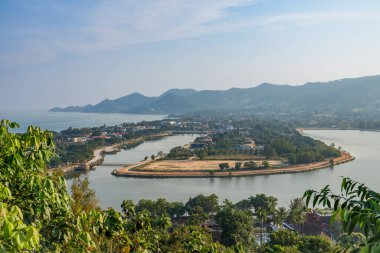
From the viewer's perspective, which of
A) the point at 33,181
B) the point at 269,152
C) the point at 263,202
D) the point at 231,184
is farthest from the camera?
the point at 269,152

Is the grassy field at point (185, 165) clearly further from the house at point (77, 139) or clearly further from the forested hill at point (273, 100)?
the forested hill at point (273, 100)

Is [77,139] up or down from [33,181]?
down

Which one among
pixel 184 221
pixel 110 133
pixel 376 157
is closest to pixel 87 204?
pixel 184 221

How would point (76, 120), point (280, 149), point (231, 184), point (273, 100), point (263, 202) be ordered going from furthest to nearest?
point (273, 100) < point (76, 120) < point (280, 149) < point (231, 184) < point (263, 202)

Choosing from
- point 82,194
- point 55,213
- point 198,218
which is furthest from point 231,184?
point 55,213

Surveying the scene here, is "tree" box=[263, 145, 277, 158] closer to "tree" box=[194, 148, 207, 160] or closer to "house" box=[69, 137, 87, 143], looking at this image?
"tree" box=[194, 148, 207, 160]

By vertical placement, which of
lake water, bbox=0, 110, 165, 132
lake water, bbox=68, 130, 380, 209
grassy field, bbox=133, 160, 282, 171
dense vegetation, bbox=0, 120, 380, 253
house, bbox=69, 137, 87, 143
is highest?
dense vegetation, bbox=0, 120, 380, 253

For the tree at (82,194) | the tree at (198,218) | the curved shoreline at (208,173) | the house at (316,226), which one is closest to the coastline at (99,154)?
the curved shoreline at (208,173)

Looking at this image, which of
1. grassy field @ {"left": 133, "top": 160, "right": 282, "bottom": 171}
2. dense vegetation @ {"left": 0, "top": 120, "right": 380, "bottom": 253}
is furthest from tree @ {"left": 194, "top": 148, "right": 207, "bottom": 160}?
dense vegetation @ {"left": 0, "top": 120, "right": 380, "bottom": 253}

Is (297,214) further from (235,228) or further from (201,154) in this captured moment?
(201,154)
